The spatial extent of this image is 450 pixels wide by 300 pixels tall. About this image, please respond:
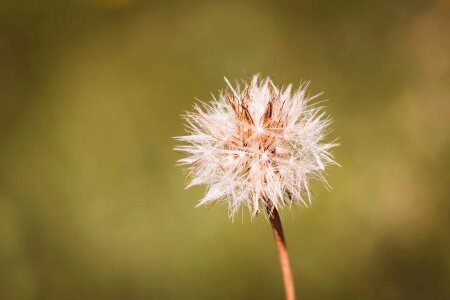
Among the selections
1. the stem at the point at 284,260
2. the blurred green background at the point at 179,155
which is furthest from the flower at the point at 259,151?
the blurred green background at the point at 179,155

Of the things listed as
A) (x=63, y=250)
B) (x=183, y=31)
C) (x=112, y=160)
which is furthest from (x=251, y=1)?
(x=63, y=250)

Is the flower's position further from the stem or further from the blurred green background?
the blurred green background

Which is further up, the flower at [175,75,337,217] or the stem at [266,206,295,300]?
the flower at [175,75,337,217]

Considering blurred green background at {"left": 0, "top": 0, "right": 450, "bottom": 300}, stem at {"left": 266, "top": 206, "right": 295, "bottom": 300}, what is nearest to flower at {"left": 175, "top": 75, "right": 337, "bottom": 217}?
stem at {"left": 266, "top": 206, "right": 295, "bottom": 300}

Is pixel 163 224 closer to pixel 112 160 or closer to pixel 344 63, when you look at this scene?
pixel 112 160

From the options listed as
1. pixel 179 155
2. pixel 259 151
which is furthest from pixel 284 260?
pixel 179 155

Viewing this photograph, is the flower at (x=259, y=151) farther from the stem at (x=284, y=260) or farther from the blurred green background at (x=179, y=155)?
the blurred green background at (x=179, y=155)
